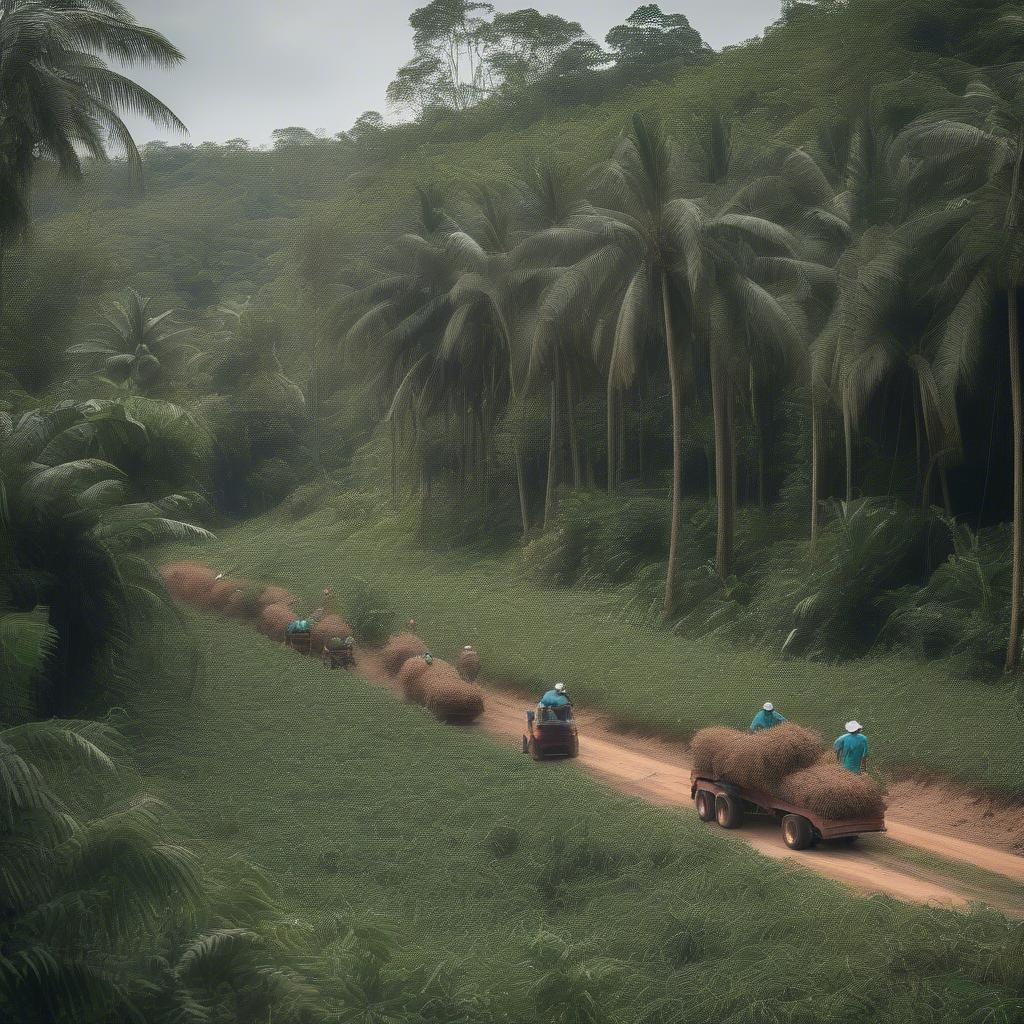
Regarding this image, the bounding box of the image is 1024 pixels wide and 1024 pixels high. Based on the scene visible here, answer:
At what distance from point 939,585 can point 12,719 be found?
47.8 feet

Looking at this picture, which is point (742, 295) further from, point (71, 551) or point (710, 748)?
point (71, 551)

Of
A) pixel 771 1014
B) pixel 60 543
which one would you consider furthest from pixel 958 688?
pixel 60 543

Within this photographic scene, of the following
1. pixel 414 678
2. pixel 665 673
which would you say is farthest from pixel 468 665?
pixel 665 673

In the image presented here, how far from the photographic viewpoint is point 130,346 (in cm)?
5034

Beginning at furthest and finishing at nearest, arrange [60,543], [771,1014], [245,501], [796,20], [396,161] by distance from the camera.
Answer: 1. [396,161]
2. [245,501]
3. [796,20]
4. [60,543]
5. [771,1014]

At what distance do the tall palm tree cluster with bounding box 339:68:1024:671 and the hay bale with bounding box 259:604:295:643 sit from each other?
28.2 ft

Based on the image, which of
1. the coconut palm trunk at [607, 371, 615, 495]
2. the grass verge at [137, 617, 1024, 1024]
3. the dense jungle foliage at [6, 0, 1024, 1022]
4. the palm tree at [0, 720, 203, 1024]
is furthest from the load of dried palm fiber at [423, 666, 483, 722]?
the coconut palm trunk at [607, 371, 615, 495]

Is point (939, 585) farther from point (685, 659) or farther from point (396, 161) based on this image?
point (396, 161)

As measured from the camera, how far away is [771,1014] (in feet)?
25.3

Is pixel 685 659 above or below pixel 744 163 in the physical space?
below

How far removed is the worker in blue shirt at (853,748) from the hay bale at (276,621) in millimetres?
16297

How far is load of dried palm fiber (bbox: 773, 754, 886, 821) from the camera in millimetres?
11992

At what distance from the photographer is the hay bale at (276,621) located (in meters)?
27.4

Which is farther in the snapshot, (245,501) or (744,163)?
(245,501)
